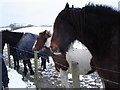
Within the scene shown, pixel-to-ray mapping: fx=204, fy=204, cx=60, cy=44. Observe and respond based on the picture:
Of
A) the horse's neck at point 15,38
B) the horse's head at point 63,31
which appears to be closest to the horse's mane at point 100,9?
the horse's head at point 63,31

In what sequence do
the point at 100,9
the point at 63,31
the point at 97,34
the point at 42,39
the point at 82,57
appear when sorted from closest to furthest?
the point at 97,34, the point at 100,9, the point at 63,31, the point at 82,57, the point at 42,39

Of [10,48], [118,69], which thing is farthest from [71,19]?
[10,48]

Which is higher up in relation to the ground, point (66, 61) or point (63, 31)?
point (63, 31)

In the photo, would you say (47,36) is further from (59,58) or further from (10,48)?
(10,48)

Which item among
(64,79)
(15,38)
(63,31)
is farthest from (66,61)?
(15,38)

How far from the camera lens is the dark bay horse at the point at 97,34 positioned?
287 centimetres

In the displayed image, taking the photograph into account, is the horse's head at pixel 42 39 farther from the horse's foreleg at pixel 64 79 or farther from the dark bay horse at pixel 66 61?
the horse's foreleg at pixel 64 79

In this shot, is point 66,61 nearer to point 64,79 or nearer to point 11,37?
point 64,79

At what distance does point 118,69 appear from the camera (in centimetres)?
280

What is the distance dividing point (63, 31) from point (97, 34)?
1.97 ft

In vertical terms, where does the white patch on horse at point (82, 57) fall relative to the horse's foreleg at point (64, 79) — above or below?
above

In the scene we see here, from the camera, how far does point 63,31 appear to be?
3.38 meters

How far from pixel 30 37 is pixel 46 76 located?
5.68 feet

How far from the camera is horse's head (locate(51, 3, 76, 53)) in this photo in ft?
10.9
